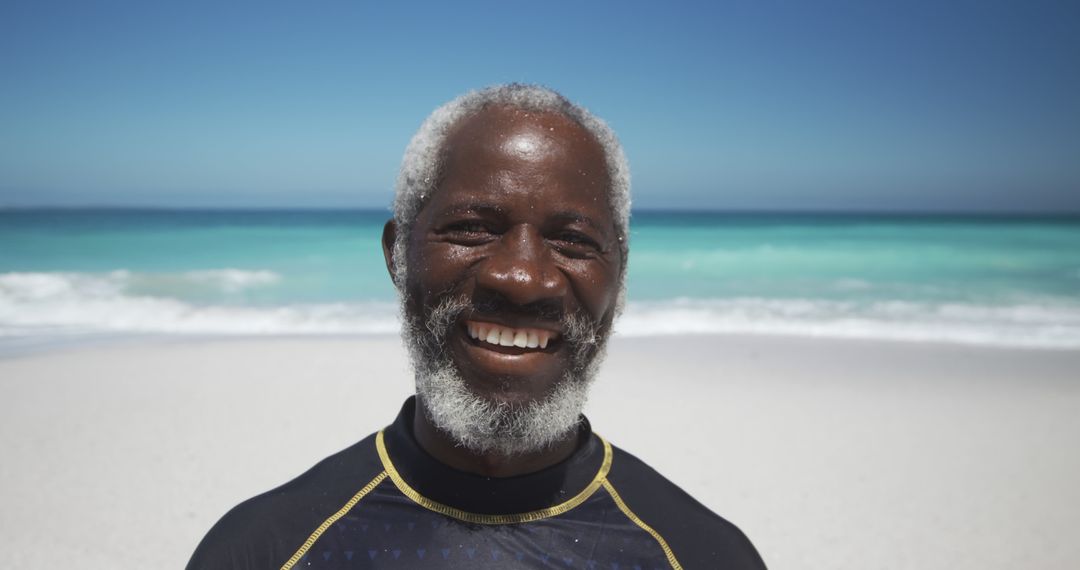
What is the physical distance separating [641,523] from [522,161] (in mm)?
830

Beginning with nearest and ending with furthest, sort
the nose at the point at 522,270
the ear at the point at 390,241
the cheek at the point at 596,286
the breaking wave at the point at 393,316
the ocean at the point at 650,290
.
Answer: the nose at the point at 522,270 < the cheek at the point at 596,286 < the ear at the point at 390,241 < the breaking wave at the point at 393,316 < the ocean at the point at 650,290

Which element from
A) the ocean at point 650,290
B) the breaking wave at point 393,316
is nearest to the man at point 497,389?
the ocean at point 650,290

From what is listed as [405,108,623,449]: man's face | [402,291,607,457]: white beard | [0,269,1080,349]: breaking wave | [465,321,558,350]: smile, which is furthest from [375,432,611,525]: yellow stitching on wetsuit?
[0,269,1080,349]: breaking wave

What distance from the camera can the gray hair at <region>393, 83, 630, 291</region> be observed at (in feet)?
5.28

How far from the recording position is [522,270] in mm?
1417

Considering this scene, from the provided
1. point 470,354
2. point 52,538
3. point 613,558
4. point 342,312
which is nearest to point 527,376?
point 470,354

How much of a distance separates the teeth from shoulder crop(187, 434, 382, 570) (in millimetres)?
434

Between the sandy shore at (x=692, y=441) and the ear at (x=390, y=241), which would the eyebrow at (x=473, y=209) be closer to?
the ear at (x=390, y=241)

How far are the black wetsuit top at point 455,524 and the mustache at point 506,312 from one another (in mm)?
307

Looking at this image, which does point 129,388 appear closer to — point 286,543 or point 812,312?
point 286,543

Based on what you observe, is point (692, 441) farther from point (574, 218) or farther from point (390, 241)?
point (574, 218)

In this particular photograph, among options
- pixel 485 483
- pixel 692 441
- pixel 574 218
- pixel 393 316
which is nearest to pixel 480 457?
pixel 485 483

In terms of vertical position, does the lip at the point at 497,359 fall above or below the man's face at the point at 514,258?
below

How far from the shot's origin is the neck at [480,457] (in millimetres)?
1572
